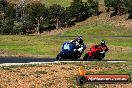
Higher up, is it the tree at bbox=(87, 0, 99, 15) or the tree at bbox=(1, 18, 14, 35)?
the tree at bbox=(87, 0, 99, 15)

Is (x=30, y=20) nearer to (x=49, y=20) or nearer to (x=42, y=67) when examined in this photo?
(x=49, y=20)

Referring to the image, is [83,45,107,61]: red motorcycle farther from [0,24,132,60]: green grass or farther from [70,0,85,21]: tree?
[70,0,85,21]: tree

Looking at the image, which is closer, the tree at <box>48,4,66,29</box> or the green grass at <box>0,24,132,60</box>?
the green grass at <box>0,24,132,60</box>

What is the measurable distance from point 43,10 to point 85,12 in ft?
38.4

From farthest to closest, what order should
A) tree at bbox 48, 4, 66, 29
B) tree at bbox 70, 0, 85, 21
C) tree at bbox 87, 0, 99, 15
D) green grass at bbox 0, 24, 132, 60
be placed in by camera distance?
tree at bbox 87, 0, 99, 15 < tree at bbox 70, 0, 85, 21 < tree at bbox 48, 4, 66, 29 < green grass at bbox 0, 24, 132, 60

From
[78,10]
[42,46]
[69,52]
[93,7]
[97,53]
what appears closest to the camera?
[69,52]

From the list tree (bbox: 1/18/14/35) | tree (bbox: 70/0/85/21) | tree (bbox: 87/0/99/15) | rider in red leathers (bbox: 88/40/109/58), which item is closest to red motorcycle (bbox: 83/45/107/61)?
rider in red leathers (bbox: 88/40/109/58)

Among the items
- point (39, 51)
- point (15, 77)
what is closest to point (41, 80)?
point (15, 77)

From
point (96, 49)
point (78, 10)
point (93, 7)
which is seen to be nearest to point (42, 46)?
point (96, 49)

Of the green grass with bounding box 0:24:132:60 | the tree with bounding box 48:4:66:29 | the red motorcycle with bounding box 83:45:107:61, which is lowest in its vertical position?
the green grass with bounding box 0:24:132:60

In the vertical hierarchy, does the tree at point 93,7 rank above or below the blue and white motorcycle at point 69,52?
above

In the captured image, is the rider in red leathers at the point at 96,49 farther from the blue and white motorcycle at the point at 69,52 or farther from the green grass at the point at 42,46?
the green grass at the point at 42,46

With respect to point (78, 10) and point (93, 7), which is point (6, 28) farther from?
point (93, 7)

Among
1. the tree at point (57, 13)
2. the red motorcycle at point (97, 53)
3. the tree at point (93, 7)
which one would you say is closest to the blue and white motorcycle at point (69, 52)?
the red motorcycle at point (97, 53)
